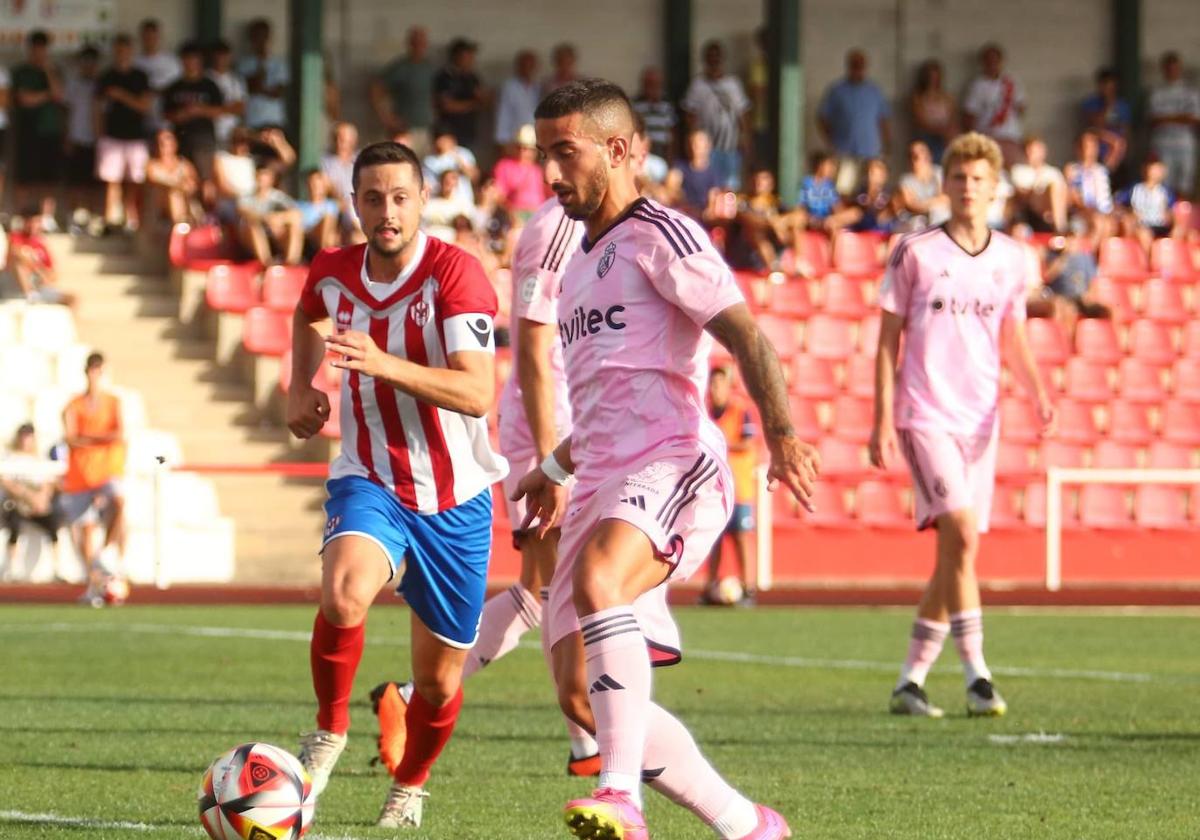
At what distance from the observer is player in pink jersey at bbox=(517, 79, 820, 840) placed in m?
5.68

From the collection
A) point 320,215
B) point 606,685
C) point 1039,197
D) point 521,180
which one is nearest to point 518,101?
point 521,180

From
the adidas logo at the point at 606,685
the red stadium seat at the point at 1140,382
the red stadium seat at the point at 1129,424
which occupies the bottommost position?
the red stadium seat at the point at 1129,424

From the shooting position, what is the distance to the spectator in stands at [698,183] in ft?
74.9

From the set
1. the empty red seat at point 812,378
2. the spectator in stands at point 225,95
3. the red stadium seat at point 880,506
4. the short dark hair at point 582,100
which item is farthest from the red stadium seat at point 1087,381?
the short dark hair at point 582,100

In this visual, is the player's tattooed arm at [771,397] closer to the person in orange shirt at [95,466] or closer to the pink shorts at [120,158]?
the person in orange shirt at [95,466]

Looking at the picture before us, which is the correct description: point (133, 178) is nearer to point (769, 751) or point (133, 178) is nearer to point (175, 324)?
point (175, 324)

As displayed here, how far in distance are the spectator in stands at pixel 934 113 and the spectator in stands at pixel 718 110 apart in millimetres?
2721

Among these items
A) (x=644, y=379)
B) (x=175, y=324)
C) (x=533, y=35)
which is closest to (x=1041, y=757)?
(x=644, y=379)

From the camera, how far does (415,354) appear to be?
694cm

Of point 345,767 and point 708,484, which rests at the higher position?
point 708,484

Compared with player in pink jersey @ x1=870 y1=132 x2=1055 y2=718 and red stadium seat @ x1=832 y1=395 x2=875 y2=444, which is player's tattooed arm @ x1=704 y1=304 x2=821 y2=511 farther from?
red stadium seat @ x1=832 y1=395 x2=875 y2=444

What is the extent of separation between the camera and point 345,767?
829 centimetres

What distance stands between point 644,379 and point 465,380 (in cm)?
86

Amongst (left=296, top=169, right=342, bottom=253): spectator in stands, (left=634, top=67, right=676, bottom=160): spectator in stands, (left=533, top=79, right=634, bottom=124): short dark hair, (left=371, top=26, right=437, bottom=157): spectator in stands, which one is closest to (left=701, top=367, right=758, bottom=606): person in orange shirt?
(left=296, top=169, right=342, bottom=253): spectator in stands
